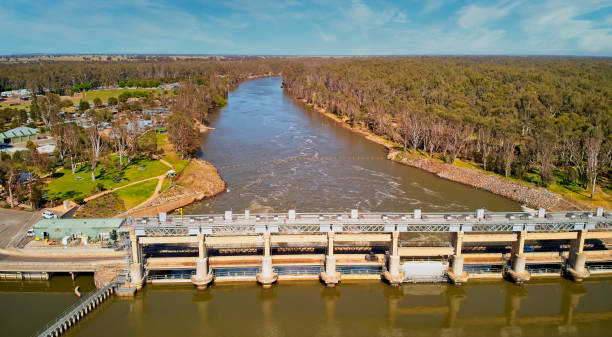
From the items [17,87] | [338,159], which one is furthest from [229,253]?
[17,87]

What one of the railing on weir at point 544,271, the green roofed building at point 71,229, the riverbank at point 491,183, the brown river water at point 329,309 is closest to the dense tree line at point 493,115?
the riverbank at point 491,183

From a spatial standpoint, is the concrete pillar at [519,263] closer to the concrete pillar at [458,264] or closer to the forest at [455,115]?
the concrete pillar at [458,264]

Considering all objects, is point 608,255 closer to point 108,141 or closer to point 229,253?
point 229,253

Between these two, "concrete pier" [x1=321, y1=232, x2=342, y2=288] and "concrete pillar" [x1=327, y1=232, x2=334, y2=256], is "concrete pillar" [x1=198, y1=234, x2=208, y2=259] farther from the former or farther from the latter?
"concrete pillar" [x1=327, y1=232, x2=334, y2=256]

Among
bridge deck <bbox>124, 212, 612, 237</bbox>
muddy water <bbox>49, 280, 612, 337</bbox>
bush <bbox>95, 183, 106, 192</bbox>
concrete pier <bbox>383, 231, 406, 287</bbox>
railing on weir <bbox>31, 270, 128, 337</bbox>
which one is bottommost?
muddy water <bbox>49, 280, 612, 337</bbox>

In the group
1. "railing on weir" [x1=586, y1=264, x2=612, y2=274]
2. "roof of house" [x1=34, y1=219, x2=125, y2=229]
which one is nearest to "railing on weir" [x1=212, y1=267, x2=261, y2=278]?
"roof of house" [x1=34, y1=219, x2=125, y2=229]

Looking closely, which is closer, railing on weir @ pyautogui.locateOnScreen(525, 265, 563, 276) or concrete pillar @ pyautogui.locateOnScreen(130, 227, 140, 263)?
concrete pillar @ pyautogui.locateOnScreen(130, 227, 140, 263)
